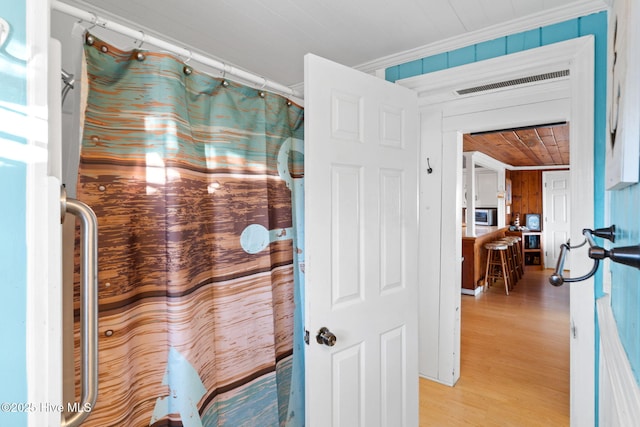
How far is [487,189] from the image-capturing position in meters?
7.58

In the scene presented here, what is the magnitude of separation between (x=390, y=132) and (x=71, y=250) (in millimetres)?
1402

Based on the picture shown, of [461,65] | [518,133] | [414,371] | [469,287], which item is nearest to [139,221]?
[414,371]

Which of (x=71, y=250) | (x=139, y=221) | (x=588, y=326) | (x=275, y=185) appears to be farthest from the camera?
(x=275, y=185)

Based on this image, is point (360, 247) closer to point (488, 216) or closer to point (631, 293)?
point (631, 293)

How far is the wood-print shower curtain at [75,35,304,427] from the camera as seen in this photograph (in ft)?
3.53

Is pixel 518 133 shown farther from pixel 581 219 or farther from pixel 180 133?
pixel 180 133

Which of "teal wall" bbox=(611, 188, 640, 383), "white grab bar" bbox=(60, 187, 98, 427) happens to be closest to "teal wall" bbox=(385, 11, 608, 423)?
"teal wall" bbox=(611, 188, 640, 383)

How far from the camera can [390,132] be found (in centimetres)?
168

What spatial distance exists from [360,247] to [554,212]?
7.56 m

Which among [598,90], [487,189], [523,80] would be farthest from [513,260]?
[598,90]

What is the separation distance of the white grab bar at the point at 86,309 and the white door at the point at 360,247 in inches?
30.8

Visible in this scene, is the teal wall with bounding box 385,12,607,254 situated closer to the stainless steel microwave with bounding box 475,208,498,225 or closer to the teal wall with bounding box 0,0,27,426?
the teal wall with bounding box 0,0,27,426

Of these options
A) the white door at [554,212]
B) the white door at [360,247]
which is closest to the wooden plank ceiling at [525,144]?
the white door at [554,212]

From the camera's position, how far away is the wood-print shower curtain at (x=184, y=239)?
108 cm
